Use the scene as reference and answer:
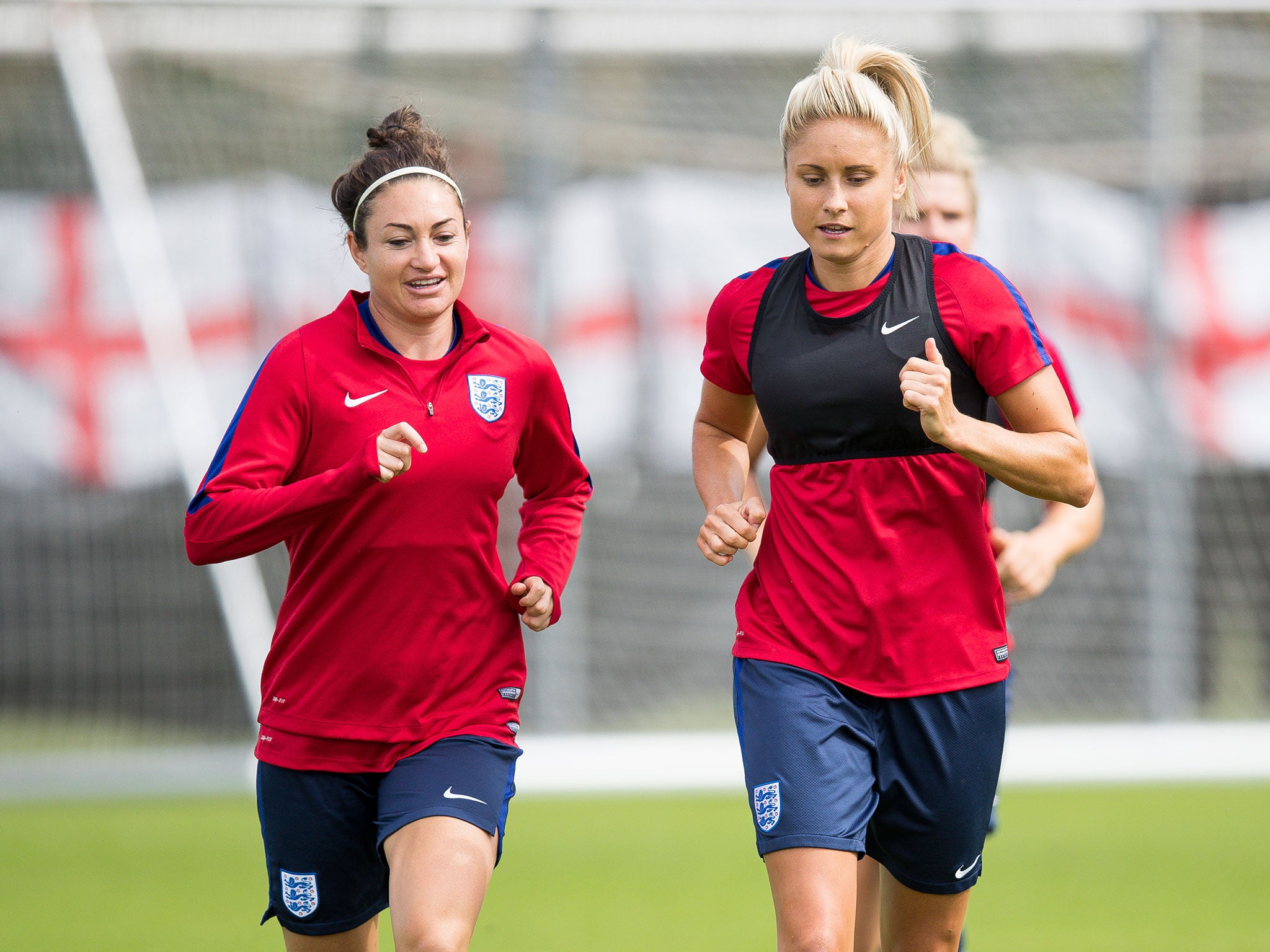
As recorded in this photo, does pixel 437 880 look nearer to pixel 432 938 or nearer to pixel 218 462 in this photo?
pixel 432 938

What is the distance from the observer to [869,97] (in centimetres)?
304

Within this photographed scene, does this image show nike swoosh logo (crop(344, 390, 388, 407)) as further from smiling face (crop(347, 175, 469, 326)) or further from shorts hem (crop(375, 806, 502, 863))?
shorts hem (crop(375, 806, 502, 863))

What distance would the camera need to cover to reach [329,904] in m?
3.17

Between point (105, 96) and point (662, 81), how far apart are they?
10.9ft

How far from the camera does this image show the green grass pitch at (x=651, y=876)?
5.23 metres

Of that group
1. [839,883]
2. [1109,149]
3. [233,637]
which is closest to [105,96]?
[233,637]

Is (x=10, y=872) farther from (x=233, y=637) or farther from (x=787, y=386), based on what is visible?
(x=787, y=386)

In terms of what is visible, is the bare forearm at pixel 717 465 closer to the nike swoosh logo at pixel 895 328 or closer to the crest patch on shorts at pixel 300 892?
the nike swoosh logo at pixel 895 328

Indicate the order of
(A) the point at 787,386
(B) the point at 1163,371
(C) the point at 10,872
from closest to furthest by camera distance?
(A) the point at 787,386
(C) the point at 10,872
(B) the point at 1163,371

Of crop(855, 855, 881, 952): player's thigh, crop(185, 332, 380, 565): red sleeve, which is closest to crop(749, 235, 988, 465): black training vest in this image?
crop(185, 332, 380, 565): red sleeve

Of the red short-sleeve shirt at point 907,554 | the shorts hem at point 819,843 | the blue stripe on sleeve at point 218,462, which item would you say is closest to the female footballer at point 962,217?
the red short-sleeve shirt at point 907,554

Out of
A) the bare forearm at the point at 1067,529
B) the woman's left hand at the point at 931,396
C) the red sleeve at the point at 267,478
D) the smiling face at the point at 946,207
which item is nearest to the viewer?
the woman's left hand at the point at 931,396

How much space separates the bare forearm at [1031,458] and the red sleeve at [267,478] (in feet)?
3.74

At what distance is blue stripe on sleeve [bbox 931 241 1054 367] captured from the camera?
9.96ft
